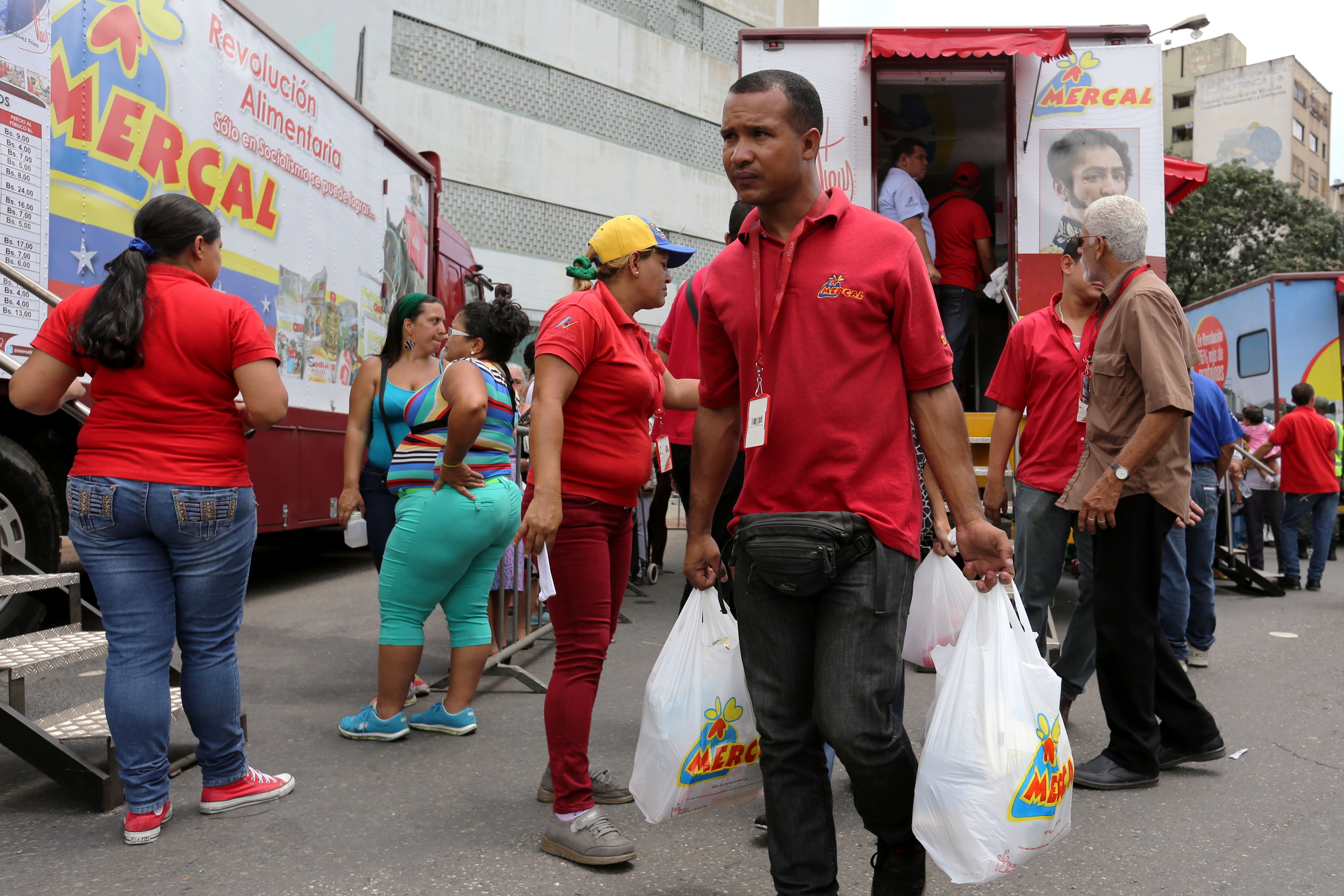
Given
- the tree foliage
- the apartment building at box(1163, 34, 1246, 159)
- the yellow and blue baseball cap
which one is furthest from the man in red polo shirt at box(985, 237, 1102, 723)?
the apartment building at box(1163, 34, 1246, 159)

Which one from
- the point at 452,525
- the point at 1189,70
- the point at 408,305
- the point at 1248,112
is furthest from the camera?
the point at 1189,70

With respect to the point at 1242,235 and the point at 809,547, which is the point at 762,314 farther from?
the point at 1242,235

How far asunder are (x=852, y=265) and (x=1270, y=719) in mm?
3825

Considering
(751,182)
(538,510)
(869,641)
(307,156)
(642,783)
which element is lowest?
(642,783)

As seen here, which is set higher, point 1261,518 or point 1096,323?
point 1096,323

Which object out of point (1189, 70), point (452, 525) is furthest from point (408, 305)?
point (1189, 70)

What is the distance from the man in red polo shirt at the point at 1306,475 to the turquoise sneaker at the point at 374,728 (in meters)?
9.08

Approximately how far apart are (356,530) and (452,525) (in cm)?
71

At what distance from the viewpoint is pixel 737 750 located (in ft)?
8.73

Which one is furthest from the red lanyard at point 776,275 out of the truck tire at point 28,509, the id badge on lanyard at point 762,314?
the truck tire at point 28,509

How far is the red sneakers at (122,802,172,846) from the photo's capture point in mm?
3078

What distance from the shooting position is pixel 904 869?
236 centimetres

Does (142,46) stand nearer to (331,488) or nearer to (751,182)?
(331,488)

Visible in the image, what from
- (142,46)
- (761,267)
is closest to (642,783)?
(761,267)
